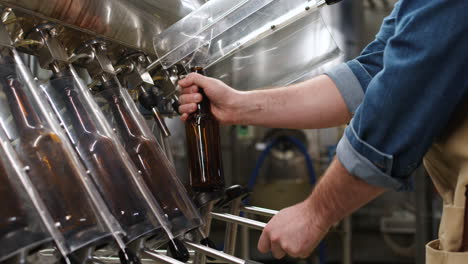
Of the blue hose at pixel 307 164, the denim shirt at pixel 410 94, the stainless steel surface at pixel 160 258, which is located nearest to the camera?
the denim shirt at pixel 410 94

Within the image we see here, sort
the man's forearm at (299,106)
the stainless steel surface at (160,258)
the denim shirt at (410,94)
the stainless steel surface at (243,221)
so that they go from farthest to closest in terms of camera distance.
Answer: the man's forearm at (299,106), the stainless steel surface at (243,221), the stainless steel surface at (160,258), the denim shirt at (410,94)

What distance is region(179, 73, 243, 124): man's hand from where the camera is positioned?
38.7 inches

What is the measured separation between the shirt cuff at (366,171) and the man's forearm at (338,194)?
17mm

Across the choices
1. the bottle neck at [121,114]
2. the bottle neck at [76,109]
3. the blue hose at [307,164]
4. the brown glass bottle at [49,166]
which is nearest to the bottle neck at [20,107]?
the brown glass bottle at [49,166]

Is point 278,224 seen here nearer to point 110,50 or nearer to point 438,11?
point 438,11

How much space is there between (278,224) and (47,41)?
543 millimetres

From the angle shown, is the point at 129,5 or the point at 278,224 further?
the point at 129,5

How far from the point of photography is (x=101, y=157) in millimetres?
829

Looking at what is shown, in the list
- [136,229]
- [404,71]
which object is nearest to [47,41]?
[136,229]

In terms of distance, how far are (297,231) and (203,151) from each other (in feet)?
1.06

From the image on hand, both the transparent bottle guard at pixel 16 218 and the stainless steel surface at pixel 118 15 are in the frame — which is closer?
the transparent bottle guard at pixel 16 218

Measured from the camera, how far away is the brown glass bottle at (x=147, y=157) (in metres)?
0.89

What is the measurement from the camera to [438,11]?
58 cm

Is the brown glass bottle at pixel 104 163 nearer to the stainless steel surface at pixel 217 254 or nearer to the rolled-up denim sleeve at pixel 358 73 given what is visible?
the stainless steel surface at pixel 217 254
